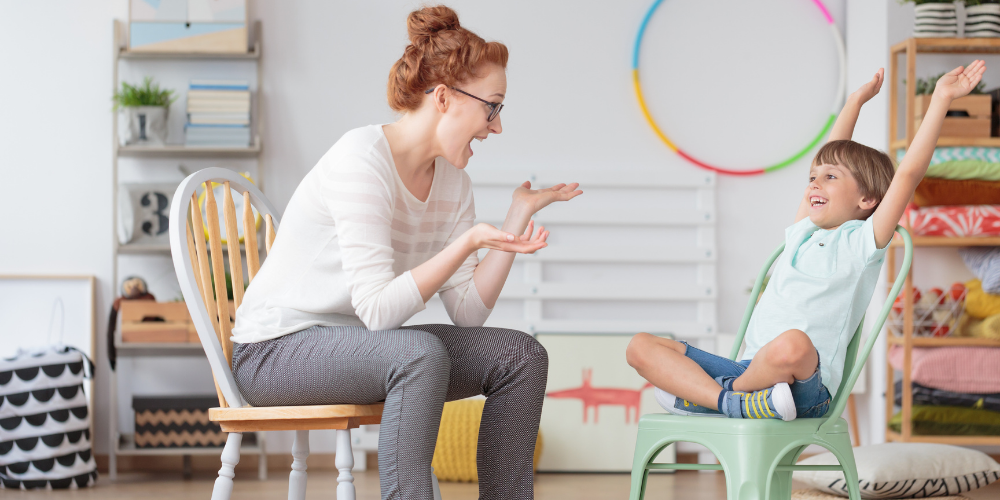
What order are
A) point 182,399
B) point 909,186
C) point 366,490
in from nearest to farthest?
point 909,186, point 366,490, point 182,399

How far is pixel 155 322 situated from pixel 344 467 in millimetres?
1732

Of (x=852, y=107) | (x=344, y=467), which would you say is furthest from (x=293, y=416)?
(x=852, y=107)

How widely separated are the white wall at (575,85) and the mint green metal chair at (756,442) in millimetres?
1705

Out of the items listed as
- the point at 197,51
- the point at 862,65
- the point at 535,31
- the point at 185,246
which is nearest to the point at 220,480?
the point at 185,246

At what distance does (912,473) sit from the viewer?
226 centimetres

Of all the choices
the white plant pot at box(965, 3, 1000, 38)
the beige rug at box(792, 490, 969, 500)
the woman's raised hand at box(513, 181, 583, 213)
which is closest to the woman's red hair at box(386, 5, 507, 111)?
the woman's raised hand at box(513, 181, 583, 213)

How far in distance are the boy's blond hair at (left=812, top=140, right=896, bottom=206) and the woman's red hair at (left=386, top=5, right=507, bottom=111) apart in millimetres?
717

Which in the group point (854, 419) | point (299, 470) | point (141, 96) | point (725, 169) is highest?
point (141, 96)

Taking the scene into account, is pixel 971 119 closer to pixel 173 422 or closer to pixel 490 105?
pixel 490 105

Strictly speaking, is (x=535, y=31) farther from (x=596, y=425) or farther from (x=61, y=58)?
(x=61, y=58)

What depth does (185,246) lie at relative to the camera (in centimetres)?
140

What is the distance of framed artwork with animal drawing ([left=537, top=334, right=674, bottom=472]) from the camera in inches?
116

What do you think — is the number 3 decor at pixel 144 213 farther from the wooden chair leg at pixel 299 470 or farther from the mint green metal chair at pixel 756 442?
the mint green metal chair at pixel 756 442

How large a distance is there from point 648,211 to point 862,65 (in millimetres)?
943
